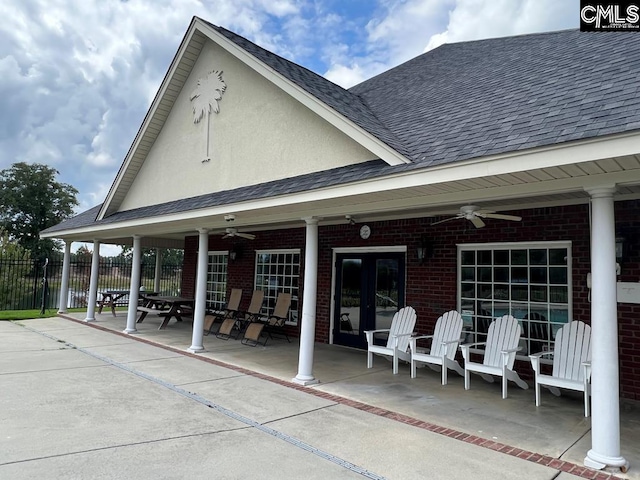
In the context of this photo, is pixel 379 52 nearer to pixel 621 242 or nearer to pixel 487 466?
pixel 621 242

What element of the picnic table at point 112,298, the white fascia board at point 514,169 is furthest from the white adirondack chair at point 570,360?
the picnic table at point 112,298

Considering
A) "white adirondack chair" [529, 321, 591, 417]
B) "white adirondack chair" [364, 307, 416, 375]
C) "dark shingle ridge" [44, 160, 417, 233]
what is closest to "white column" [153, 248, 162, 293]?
"dark shingle ridge" [44, 160, 417, 233]

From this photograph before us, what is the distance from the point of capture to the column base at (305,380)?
5988mm

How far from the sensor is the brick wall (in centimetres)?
545

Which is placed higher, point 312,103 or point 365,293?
point 312,103

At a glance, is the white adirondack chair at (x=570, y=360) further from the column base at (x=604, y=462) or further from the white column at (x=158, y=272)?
the white column at (x=158, y=272)

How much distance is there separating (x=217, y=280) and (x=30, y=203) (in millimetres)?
34719

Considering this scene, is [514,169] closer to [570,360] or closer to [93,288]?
[570,360]

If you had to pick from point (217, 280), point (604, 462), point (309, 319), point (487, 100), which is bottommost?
point (604, 462)

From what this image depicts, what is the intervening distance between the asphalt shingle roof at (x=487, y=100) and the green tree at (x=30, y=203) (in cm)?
3645

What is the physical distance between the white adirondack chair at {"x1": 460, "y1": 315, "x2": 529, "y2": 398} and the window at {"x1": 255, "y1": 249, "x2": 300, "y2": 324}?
5.19m

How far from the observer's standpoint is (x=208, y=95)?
28.7 ft

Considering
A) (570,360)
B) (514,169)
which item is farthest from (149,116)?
(570,360)

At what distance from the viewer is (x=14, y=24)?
15.1 metres
